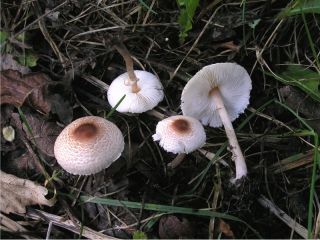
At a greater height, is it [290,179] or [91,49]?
[91,49]

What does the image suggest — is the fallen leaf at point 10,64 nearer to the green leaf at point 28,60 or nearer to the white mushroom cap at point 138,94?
the green leaf at point 28,60

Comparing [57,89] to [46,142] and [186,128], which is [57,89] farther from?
[186,128]

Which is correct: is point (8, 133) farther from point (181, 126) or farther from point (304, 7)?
point (304, 7)

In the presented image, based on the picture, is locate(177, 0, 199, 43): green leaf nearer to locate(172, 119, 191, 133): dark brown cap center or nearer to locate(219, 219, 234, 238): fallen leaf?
locate(172, 119, 191, 133): dark brown cap center

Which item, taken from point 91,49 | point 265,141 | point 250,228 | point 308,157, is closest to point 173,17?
point 91,49

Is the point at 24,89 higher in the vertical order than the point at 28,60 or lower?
lower

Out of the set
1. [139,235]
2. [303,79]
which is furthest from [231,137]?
[139,235]
